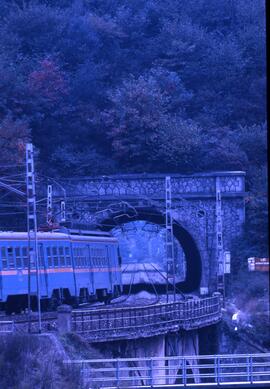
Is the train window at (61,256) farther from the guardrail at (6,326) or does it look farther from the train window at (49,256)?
the guardrail at (6,326)

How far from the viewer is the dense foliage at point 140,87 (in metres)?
18.1

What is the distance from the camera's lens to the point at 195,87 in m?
Answer: 20.7

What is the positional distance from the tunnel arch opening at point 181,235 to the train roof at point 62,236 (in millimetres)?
677

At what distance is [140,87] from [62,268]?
5.05 m

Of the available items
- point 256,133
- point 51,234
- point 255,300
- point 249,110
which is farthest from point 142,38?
point 255,300

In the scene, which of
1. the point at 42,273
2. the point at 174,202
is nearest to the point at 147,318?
the point at 42,273

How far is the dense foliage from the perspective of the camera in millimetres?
18141

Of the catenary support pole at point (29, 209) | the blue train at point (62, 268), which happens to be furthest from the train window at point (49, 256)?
the catenary support pole at point (29, 209)

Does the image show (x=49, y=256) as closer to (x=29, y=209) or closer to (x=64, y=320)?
(x=29, y=209)

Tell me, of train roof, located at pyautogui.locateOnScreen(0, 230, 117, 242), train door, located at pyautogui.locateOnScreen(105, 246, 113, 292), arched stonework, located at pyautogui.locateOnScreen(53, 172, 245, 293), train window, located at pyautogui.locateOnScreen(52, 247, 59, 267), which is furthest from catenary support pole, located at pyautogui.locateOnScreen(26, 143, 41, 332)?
arched stonework, located at pyautogui.locateOnScreen(53, 172, 245, 293)

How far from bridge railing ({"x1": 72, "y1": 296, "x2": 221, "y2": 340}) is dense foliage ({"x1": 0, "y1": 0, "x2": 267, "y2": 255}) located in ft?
4.90

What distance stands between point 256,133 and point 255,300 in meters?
5.09

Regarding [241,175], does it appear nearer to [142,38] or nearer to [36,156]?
[36,156]

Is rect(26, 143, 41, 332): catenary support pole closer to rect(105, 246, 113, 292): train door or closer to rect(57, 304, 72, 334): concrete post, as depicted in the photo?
rect(57, 304, 72, 334): concrete post
